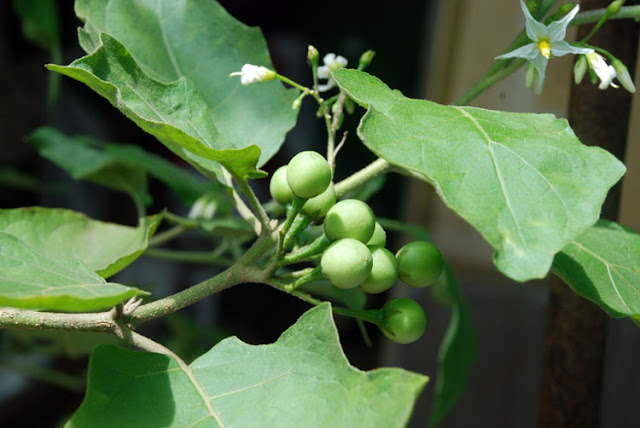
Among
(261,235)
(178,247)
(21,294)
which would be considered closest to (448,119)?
(261,235)

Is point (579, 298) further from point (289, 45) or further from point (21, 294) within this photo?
point (289, 45)

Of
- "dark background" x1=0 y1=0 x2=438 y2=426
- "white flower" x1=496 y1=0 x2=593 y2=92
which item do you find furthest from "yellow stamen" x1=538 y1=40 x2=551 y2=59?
"dark background" x1=0 y1=0 x2=438 y2=426

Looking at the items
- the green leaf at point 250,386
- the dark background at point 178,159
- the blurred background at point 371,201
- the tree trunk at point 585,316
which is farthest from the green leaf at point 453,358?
the dark background at point 178,159

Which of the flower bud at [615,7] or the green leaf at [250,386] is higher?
the flower bud at [615,7]

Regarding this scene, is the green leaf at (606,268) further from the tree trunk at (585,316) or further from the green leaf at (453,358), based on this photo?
the green leaf at (453,358)

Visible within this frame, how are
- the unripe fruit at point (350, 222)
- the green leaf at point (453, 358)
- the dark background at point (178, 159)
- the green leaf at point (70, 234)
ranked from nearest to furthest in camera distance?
1. the unripe fruit at point (350, 222)
2. the green leaf at point (70, 234)
3. the green leaf at point (453, 358)
4. the dark background at point (178, 159)

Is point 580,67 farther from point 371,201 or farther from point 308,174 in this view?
point 371,201

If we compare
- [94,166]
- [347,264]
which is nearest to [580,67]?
[347,264]
